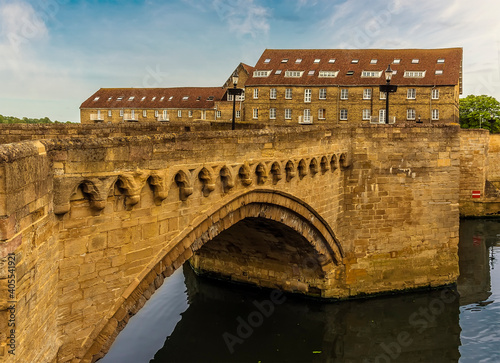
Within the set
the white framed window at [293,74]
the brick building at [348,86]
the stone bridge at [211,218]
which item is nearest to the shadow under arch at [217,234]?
the stone bridge at [211,218]

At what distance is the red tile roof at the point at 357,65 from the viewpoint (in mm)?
46031

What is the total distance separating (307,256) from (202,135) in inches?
317

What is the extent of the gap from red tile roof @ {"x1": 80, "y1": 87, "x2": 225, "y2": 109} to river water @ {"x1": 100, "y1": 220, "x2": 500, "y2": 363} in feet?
146

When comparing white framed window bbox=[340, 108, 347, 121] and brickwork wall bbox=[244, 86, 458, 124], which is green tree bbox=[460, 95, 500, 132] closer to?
brickwork wall bbox=[244, 86, 458, 124]

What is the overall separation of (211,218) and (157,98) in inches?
2210

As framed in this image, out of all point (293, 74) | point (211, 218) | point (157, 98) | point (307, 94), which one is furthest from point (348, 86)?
point (211, 218)

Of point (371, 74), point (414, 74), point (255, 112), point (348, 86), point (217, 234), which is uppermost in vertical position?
point (371, 74)

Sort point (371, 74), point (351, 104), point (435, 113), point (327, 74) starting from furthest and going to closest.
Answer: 1. point (327, 74)
2. point (351, 104)
3. point (371, 74)
4. point (435, 113)

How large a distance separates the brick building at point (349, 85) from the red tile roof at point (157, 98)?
11514 mm

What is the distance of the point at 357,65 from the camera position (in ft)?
158

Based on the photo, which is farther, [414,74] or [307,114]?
[307,114]

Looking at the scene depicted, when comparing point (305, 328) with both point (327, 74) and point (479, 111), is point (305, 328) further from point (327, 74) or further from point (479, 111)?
point (479, 111)

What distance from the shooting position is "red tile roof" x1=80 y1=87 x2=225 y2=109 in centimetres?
6172

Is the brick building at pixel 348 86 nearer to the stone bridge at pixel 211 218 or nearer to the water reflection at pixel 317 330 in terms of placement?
the stone bridge at pixel 211 218
